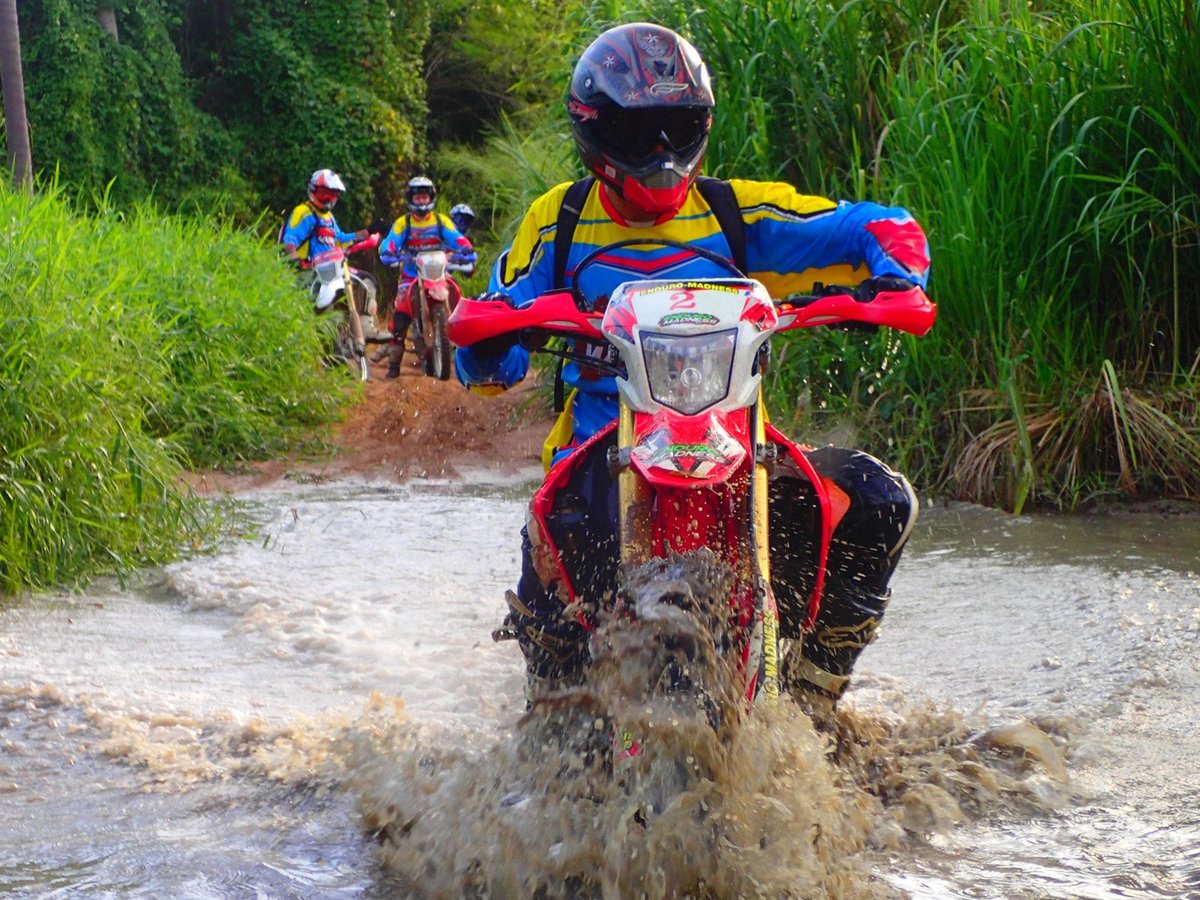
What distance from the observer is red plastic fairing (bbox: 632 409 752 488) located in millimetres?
2650

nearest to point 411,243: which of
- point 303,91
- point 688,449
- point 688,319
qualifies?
point 303,91

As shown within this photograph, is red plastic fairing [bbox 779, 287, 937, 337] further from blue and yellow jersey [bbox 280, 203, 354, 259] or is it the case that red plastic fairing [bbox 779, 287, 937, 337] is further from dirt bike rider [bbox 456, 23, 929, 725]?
blue and yellow jersey [bbox 280, 203, 354, 259]

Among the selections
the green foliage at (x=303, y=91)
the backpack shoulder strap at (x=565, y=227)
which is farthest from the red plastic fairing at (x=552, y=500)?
the green foliage at (x=303, y=91)

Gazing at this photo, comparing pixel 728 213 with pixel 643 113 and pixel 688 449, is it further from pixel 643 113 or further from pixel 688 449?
pixel 688 449

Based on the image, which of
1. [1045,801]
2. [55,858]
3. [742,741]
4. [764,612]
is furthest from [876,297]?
[55,858]

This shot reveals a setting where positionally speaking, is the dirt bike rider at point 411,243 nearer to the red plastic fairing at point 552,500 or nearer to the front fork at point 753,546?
the red plastic fairing at point 552,500

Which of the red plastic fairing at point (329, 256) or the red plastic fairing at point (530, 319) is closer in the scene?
the red plastic fairing at point (530, 319)

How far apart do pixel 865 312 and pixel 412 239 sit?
1229 cm

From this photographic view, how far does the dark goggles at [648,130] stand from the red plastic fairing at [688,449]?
726mm

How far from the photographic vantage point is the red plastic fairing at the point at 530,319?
2949 millimetres

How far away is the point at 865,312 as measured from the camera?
9.67 ft

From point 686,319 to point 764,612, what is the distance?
20.5 inches

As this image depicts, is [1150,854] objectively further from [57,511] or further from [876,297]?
[57,511]

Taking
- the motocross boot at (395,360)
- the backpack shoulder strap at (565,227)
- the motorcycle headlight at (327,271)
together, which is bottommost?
the motocross boot at (395,360)
